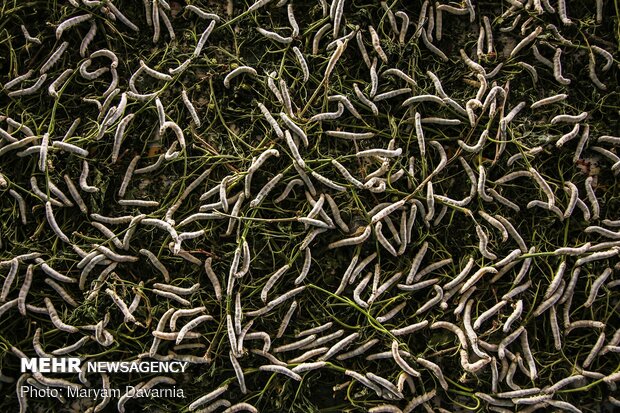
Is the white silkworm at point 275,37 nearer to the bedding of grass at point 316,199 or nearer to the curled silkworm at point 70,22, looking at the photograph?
the bedding of grass at point 316,199

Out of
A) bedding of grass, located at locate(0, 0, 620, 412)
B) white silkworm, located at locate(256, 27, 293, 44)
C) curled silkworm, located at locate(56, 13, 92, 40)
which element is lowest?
bedding of grass, located at locate(0, 0, 620, 412)

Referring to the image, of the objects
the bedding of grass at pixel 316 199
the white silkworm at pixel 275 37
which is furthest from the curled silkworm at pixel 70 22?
the white silkworm at pixel 275 37

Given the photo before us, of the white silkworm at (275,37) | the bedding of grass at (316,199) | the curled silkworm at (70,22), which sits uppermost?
the curled silkworm at (70,22)

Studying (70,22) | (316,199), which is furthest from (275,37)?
(70,22)

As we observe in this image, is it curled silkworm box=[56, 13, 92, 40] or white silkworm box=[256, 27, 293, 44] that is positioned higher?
curled silkworm box=[56, 13, 92, 40]

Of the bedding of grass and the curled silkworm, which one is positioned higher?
Answer: the curled silkworm

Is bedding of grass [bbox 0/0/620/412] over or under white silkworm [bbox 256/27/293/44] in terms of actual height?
under

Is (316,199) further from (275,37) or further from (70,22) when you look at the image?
(70,22)

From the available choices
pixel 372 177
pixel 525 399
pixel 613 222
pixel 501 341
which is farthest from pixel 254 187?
pixel 613 222

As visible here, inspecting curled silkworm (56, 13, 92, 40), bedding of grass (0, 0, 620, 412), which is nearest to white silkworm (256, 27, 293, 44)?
bedding of grass (0, 0, 620, 412)

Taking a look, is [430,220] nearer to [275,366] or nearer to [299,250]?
[299,250]

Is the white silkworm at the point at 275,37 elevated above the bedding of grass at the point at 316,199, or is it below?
above

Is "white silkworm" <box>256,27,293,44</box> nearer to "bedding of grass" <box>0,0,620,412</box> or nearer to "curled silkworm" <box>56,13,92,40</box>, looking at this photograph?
"bedding of grass" <box>0,0,620,412</box>
